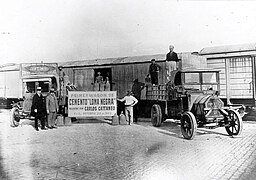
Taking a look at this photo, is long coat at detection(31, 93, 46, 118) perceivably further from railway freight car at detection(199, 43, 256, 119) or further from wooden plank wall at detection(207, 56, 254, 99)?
wooden plank wall at detection(207, 56, 254, 99)

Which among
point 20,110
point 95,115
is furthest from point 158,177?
point 20,110

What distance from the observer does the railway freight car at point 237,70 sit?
8336 mm

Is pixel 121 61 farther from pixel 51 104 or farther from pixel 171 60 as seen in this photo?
pixel 51 104

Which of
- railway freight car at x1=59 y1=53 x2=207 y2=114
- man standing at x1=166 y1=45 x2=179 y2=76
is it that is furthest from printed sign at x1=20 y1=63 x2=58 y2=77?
man standing at x1=166 y1=45 x2=179 y2=76

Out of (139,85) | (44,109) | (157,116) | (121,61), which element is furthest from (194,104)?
(121,61)

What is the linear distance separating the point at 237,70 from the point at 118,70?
4260mm

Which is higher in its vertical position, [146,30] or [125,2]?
[125,2]

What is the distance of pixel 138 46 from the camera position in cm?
496

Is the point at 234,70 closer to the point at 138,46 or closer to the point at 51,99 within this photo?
the point at 138,46

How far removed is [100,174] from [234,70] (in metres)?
6.64

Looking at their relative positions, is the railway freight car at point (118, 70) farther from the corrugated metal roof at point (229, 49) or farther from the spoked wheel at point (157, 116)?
the spoked wheel at point (157, 116)

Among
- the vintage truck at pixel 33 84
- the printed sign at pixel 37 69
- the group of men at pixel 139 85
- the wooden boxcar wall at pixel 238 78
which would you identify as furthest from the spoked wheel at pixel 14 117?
the wooden boxcar wall at pixel 238 78

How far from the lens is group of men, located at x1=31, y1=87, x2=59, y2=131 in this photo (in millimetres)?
7133

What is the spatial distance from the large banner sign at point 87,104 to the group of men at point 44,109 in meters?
0.54
